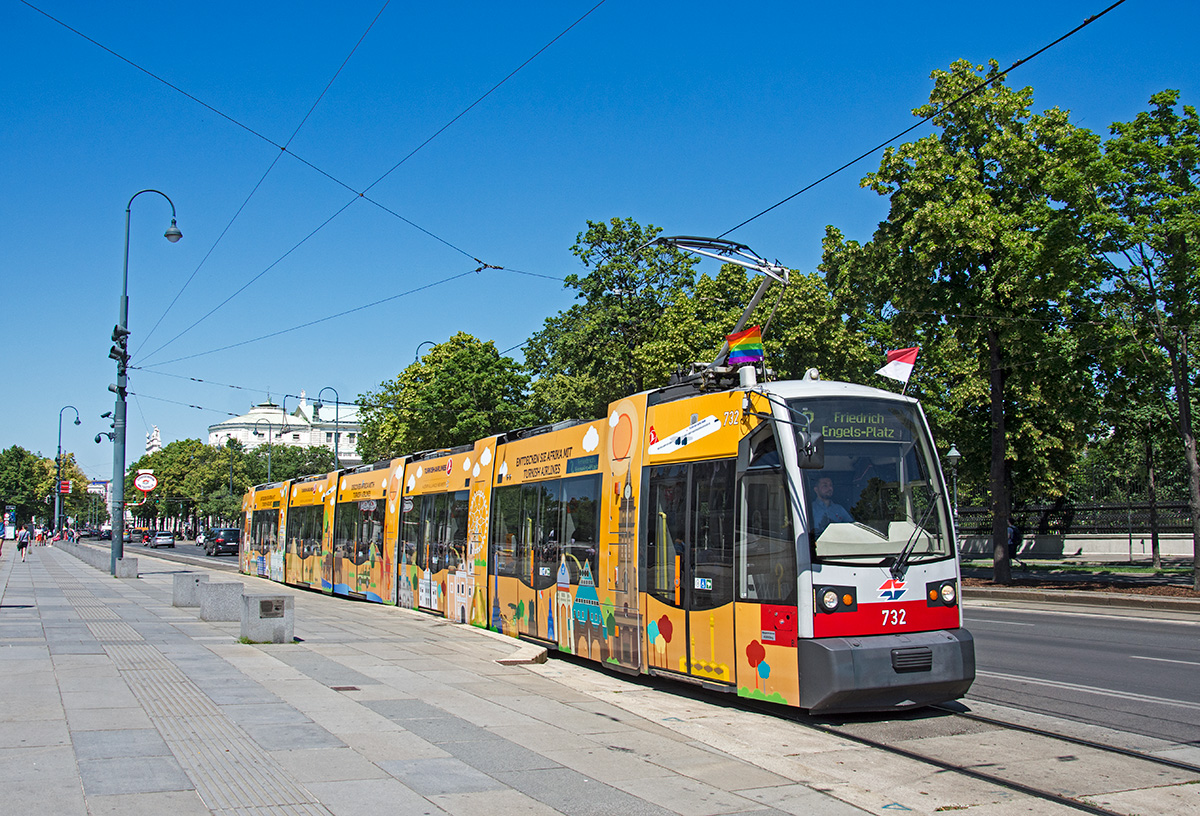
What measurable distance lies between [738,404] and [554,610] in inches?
202

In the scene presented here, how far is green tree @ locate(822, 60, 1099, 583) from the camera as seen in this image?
85.2ft

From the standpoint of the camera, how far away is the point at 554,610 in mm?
13383

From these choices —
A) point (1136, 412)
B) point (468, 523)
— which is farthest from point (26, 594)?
point (1136, 412)

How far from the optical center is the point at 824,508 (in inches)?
343

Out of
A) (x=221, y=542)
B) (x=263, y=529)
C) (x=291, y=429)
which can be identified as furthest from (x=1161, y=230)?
(x=291, y=429)

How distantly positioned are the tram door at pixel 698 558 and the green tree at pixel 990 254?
17863 mm

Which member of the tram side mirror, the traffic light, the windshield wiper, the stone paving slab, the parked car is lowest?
the parked car

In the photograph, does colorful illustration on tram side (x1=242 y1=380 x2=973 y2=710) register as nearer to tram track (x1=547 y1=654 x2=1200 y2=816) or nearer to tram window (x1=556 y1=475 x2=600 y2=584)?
tram window (x1=556 y1=475 x2=600 y2=584)

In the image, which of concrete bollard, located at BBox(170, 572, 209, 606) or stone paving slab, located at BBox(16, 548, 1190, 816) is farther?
concrete bollard, located at BBox(170, 572, 209, 606)

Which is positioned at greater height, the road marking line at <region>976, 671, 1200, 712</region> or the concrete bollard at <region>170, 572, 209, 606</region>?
the concrete bollard at <region>170, 572, 209, 606</region>

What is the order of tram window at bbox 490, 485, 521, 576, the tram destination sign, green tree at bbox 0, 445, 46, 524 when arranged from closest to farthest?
the tram destination sign → tram window at bbox 490, 485, 521, 576 → green tree at bbox 0, 445, 46, 524

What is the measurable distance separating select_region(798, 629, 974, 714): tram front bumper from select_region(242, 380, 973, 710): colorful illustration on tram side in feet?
0.05

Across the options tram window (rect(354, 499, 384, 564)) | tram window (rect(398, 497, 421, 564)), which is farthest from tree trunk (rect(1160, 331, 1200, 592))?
tram window (rect(354, 499, 384, 564))

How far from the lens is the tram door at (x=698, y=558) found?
30.9 feet
